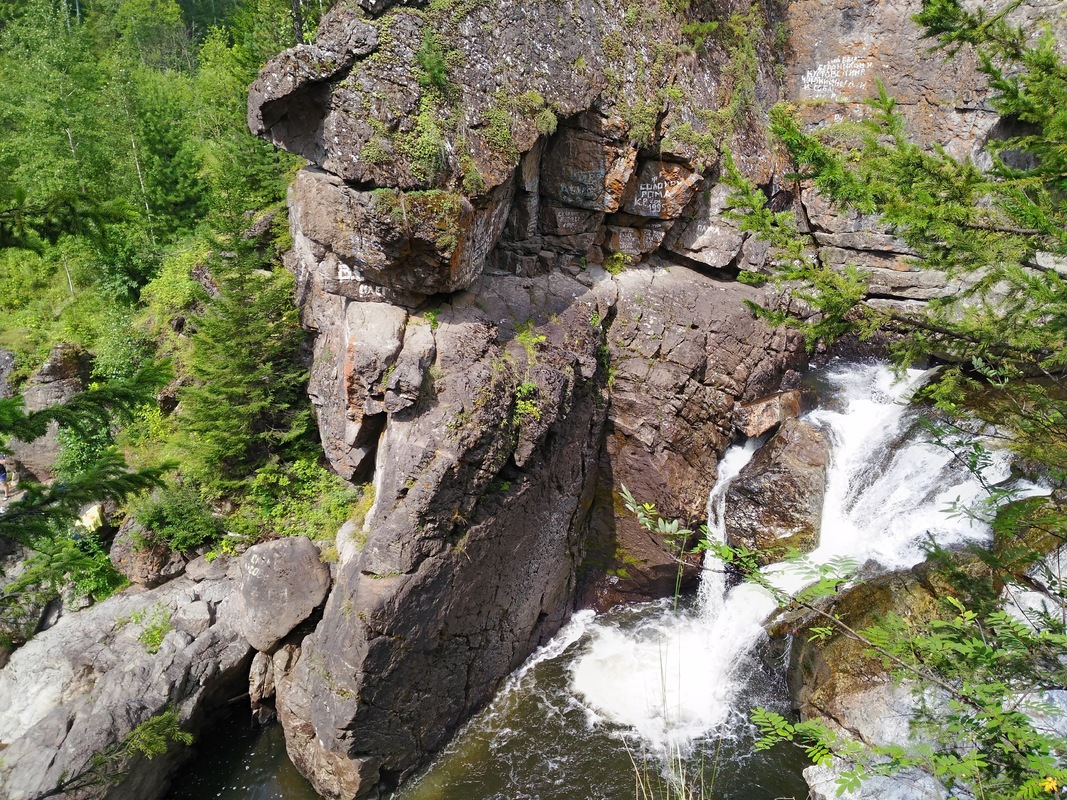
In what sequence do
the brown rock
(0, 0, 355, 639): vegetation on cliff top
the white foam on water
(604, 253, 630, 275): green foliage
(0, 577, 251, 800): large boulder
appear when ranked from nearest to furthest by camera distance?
1. (0, 0, 355, 639): vegetation on cliff top
2. (0, 577, 251, 800): large boulder
3. the white foam on water
4. the brown rock
5. (604, 253, 630, 275): green foliage

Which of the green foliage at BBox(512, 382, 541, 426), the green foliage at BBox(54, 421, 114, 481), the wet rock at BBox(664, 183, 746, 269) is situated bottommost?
the green foliage at BBox(54, 421, 114, 481)

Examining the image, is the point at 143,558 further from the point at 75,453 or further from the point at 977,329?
the point at 977,329

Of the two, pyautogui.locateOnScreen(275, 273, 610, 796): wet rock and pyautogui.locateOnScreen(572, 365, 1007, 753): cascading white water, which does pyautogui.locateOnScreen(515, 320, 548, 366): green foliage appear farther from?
pyautogui.locateOnScreen(572, 365, 1007, 753): cascading white water

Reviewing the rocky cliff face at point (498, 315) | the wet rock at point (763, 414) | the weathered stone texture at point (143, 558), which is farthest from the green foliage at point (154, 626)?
the wet rock at point (763, 414)

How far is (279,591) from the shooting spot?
1083 centimetres

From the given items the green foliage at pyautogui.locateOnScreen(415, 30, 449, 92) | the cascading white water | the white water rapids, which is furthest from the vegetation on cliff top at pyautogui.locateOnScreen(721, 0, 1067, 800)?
the green foliage at pyautogui.locateOnScreen(415, 30, 449, 92)

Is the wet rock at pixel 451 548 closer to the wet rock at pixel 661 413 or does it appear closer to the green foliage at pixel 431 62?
the wet rock at pixel 661 413

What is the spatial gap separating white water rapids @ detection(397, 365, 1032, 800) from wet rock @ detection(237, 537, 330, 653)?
3.29m

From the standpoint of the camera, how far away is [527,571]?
11.7m

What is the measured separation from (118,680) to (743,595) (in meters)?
10.4

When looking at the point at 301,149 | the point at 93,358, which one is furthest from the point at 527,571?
the point at 93,358

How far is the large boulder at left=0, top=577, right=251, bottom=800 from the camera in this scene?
30.2 feet

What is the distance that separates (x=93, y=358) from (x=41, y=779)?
1008cm

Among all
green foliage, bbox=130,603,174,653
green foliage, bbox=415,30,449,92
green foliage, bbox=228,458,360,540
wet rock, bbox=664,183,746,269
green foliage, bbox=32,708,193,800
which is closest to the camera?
green foliage, bbox=32,708,193,800
